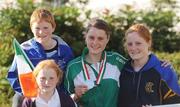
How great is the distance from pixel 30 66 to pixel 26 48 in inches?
10.4

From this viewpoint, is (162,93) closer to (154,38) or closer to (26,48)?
(26,48)

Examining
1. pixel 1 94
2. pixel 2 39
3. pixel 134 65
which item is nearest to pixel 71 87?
pixel 134 65

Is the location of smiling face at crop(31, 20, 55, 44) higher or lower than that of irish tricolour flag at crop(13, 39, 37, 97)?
higher

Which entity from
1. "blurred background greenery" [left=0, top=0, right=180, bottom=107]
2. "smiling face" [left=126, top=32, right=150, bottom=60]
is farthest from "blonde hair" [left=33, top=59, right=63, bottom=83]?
"blurred background greenery" [left=0, top=0, right=180, bottom=107]

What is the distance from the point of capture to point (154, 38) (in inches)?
428

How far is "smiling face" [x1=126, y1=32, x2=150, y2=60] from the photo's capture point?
227 inches

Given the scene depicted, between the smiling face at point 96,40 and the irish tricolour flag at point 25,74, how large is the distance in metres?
0.60

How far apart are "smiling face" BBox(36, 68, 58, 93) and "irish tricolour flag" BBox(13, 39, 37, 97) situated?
0.18 m

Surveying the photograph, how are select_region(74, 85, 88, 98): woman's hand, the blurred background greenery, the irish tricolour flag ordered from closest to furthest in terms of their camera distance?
the irish tricolour flag → select_region(74, 85, 88, 98): woman's hand → the blurred background greenery

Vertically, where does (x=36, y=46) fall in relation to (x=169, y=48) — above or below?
above

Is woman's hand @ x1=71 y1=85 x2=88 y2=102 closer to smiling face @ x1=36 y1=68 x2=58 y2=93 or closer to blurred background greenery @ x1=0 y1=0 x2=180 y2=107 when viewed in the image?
smiling face @ x1=36 y1=68 x2=58 y2=93

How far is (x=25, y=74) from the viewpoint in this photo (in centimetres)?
568

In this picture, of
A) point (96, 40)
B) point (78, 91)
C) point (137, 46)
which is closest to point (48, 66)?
point (78, 91)

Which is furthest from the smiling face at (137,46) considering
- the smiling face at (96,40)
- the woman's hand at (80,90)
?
the woman's hand at (80,90)
